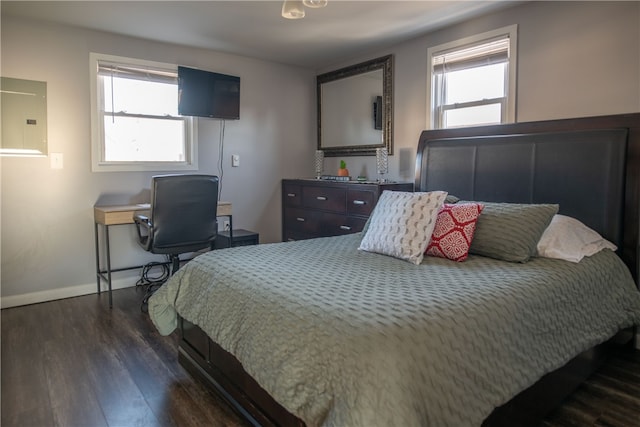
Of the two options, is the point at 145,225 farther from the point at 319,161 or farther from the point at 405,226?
the point at 319,161

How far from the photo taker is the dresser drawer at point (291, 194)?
4.60 metres

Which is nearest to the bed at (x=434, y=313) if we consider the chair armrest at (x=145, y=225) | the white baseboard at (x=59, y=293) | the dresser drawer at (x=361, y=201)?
the dresser drawer at (x=361, y=201)

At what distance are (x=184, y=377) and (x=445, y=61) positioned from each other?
10.5ft

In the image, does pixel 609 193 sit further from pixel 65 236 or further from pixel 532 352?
pixel 65 236

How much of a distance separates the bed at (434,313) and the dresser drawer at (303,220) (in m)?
1.47

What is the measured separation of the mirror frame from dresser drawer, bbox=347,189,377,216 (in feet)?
2.13

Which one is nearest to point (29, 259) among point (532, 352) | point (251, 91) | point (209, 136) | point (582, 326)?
point (209, 136)

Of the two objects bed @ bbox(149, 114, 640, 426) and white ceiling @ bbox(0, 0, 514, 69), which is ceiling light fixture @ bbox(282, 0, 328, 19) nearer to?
white ceiling @ bbox(0, 0, 514, 69)

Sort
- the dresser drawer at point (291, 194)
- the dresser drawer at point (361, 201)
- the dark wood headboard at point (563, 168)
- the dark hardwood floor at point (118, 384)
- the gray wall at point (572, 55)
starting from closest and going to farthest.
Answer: the dark hardwood floor at point (118, 384), the dark wood headboard at point (563, 168), the gray wall at point (572, 55), the dresser drawer at point (361, 201), the dresser drawer at point (291, 194)

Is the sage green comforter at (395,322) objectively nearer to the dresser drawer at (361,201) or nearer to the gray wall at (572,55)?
the gray wall at (572,55)

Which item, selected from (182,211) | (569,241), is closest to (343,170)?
(182,211)

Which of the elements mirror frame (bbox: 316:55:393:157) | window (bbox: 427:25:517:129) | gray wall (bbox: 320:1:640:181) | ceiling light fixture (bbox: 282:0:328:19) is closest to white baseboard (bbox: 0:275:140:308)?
mirror frame (bbox: 316:55:393:157)

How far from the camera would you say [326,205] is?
4.17 meters

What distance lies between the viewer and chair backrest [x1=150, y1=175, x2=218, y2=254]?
3.11 metres
